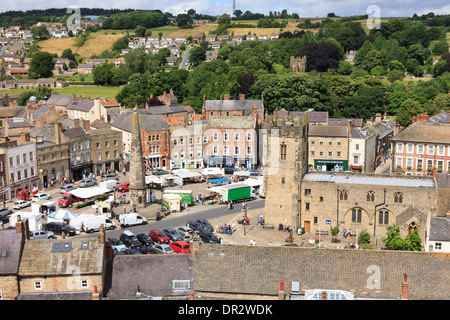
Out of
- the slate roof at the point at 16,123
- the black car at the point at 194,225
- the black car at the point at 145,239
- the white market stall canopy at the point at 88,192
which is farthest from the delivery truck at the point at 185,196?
the slate roof at the point at 16,123

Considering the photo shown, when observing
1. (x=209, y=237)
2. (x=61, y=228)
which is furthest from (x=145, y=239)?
(x=61, y=228)

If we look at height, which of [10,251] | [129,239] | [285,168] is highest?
[285,168]

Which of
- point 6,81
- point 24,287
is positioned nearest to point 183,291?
point 24,287

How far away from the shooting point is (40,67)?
530 ft

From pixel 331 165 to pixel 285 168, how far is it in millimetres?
24022

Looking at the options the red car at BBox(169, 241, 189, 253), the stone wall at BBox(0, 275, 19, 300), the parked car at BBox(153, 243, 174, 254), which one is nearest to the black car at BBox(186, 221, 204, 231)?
the red car at BBox(169, 241, 189, 253)

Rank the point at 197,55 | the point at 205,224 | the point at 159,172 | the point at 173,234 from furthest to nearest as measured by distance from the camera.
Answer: the point at 197,55 < the point at 159,172 < the point at 205,224 < the point at 173,234

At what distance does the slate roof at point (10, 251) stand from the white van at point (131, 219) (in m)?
18.9

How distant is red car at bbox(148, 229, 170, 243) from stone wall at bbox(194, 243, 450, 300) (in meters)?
15.0

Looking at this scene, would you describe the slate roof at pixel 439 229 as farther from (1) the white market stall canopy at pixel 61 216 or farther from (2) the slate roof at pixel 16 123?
(2) the slate roof at pixel 16 123

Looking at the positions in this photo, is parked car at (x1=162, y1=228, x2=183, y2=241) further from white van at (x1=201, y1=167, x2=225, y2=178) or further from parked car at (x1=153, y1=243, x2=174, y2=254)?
white van at (x1=201, y1=167, x2=225, y2=178)

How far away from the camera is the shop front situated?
68625mm

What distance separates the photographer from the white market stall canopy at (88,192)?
176ft

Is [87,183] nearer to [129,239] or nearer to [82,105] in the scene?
[129,239]
